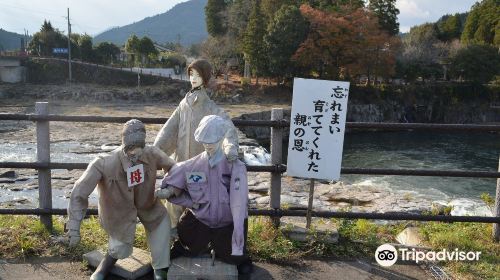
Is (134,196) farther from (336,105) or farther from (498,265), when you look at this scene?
(498,265)

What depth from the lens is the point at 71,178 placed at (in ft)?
41.9

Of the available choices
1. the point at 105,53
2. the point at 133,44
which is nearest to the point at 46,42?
the point at 105,53

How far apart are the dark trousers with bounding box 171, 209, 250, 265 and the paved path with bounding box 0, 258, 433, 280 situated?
0.30 meters

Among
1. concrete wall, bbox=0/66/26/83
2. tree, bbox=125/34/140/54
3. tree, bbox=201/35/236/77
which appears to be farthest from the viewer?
tree, bbox=125/34/140/54

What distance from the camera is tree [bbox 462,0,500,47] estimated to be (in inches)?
1670

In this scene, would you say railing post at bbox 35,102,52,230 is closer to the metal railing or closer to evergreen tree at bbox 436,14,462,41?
the metal railing

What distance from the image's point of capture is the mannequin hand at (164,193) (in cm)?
312

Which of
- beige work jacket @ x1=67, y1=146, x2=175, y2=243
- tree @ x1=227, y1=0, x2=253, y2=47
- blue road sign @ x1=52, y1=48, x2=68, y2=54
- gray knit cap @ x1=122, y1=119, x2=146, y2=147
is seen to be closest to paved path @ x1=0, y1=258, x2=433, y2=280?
beige work jacket @ x1=67, y1=146, x2=175, y2=243

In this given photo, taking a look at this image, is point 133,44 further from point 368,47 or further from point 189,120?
point 189,120

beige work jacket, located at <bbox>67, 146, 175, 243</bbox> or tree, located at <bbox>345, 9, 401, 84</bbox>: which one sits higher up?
tree, located at <bbox>345, 9, 401, 84</bbox>

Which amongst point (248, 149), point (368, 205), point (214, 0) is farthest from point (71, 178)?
point (214, 0)

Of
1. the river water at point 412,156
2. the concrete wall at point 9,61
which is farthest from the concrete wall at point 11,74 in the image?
the river water at point 412,156

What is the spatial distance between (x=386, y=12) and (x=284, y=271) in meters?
38.4
